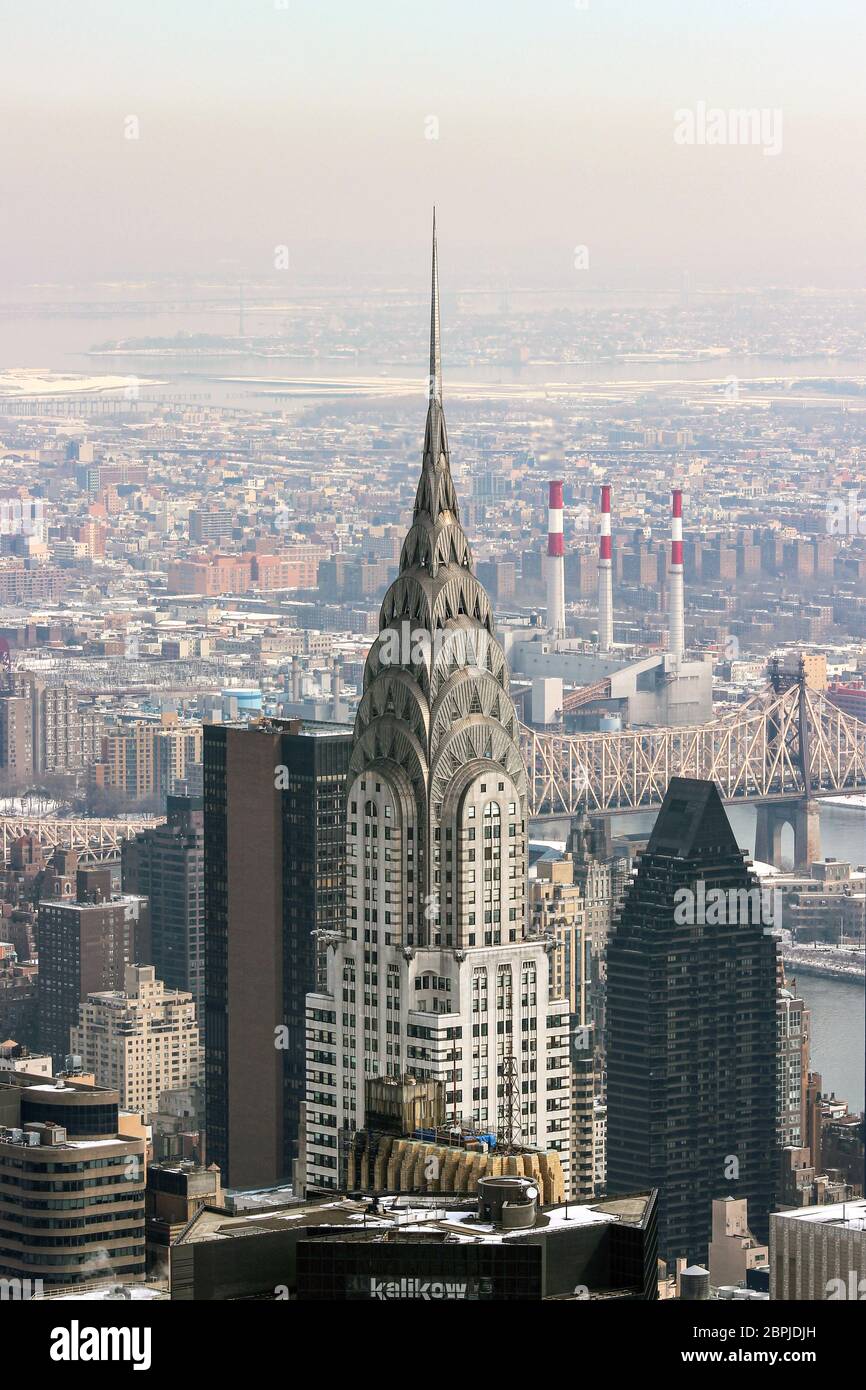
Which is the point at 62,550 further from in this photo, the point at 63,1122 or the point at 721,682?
the point at 63,1122

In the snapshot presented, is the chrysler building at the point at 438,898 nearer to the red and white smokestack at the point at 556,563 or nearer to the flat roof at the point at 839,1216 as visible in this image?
the flat roof at the point at 839,1216

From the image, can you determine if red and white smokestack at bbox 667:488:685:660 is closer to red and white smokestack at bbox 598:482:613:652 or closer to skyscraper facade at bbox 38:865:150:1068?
red and white smokestack at bbox 598:482:613:652

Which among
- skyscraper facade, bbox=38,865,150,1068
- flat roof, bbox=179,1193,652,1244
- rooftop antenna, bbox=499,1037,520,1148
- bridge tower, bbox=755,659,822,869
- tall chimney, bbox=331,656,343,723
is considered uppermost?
flat roof, bbox=179,1193,652,1244

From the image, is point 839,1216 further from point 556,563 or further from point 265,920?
point 556,563

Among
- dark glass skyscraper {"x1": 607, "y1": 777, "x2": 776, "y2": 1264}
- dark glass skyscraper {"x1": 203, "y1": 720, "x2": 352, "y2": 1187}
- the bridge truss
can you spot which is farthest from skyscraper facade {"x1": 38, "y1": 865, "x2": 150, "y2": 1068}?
the bridge truss

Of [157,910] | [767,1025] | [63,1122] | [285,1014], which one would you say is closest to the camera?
[63,1122]
